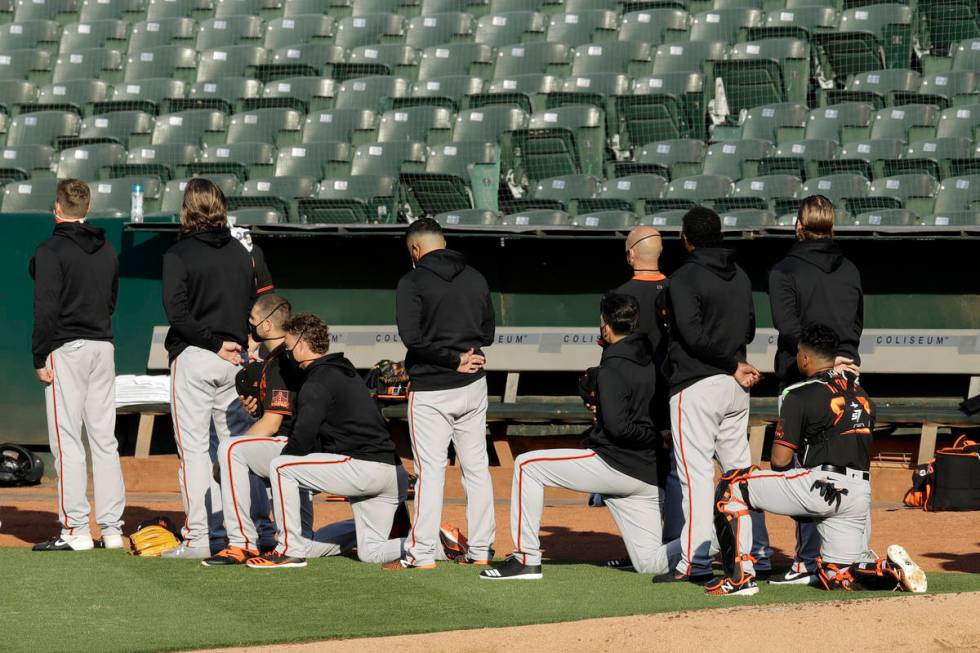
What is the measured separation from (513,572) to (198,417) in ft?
5.49

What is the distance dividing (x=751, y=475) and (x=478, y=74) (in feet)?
32.0

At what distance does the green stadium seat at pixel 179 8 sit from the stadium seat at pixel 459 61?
12.8ft

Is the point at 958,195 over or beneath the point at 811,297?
over

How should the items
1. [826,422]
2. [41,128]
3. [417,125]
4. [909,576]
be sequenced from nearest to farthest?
[909,576], [826,422], [417,125], [41,128]

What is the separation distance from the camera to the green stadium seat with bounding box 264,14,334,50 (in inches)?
631

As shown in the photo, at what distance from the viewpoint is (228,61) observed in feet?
51.2

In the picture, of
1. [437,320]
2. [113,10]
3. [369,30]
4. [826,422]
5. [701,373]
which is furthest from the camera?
[113,10]

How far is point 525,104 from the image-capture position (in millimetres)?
13211

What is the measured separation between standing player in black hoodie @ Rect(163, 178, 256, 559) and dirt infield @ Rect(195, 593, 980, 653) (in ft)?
6.43

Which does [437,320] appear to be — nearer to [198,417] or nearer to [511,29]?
[198,417]

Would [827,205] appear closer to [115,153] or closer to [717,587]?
[717,587]

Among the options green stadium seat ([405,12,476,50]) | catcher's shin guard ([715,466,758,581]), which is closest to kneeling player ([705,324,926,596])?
catcher's shin guard ([715,466,758,581])

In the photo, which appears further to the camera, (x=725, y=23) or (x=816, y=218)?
(x=725, y=23)

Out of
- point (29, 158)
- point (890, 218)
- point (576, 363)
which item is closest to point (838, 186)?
point (890, 218)
